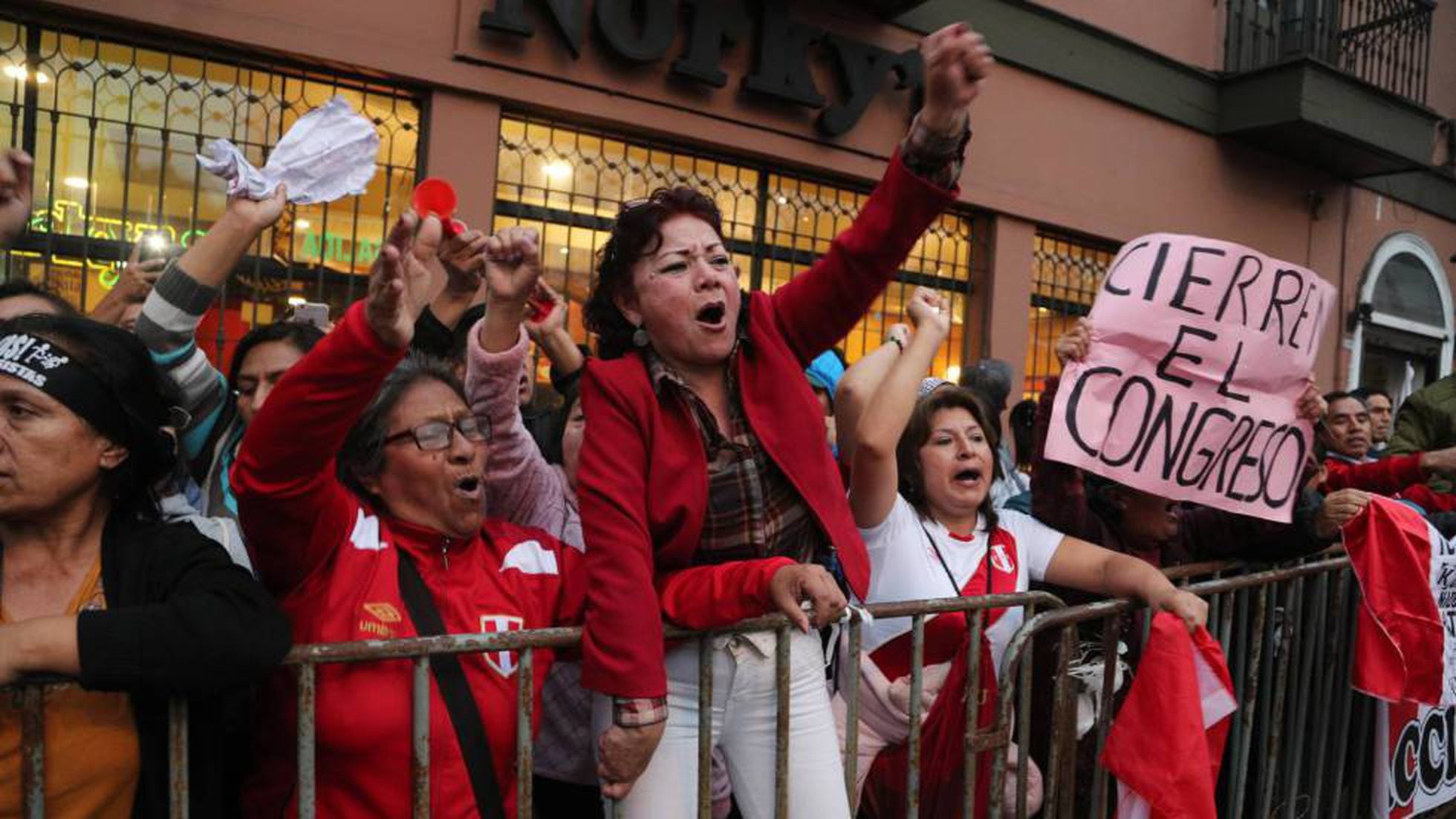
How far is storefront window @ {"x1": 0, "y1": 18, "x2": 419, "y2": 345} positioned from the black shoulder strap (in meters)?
4.17

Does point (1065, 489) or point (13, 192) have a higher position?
point (13, 192)

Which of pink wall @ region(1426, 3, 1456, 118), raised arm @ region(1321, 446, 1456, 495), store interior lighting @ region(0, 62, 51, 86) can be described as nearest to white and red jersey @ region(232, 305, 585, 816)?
raised arm @ region(1321, 446, 1456, 495)

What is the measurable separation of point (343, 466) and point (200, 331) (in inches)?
164

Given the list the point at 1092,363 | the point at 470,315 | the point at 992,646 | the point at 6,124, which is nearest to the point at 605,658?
the point at 992,646

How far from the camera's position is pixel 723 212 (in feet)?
23.2

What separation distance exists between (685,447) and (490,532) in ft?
1.63

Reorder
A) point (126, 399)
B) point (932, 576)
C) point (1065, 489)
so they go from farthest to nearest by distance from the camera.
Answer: point (1065, 489)
point (932, 576)
point (126, 399)

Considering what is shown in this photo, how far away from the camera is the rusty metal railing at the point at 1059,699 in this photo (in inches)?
67.8

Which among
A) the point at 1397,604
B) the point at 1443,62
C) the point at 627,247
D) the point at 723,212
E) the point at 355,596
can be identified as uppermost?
the point at 1443,62

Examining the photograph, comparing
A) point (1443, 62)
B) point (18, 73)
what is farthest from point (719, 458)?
point (1443, 62)

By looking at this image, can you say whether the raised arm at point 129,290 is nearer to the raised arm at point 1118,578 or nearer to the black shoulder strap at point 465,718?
the black shoulder strap at point 465,718

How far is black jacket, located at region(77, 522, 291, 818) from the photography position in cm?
154

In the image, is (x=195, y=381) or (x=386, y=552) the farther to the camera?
(x=195, y=381)

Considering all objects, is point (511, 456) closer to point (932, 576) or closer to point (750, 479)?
point (750, 479)
